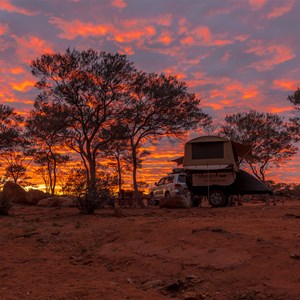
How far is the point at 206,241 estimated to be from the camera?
23.3 ft

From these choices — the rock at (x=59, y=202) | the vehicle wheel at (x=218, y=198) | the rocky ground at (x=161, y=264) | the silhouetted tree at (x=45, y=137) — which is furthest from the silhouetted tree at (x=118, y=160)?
the rocky ground at (x=161, y=264)

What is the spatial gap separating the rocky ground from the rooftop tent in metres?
8.64

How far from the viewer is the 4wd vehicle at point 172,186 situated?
69.2ft

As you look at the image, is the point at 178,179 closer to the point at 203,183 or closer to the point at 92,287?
the point at 203,183

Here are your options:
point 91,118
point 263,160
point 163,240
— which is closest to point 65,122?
point 91,118

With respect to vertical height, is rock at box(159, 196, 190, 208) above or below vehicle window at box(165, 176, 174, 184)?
below

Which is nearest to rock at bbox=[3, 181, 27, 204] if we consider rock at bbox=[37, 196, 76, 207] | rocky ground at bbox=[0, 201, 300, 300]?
rock at bbox=[37, 196, 76, 207]

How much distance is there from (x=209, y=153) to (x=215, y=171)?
0.93 m

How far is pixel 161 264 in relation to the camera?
6293 millimetres

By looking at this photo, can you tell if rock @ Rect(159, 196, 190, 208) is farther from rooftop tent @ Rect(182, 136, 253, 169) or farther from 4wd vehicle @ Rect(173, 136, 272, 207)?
rooftop tent @ Rect(182, 136, 253, 169)

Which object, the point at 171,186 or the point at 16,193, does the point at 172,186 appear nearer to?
the point at 171,186

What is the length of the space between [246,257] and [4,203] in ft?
40.1

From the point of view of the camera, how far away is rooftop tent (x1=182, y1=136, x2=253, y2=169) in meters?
17.5

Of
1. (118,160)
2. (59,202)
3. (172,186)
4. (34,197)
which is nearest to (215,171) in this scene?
(172,186)
